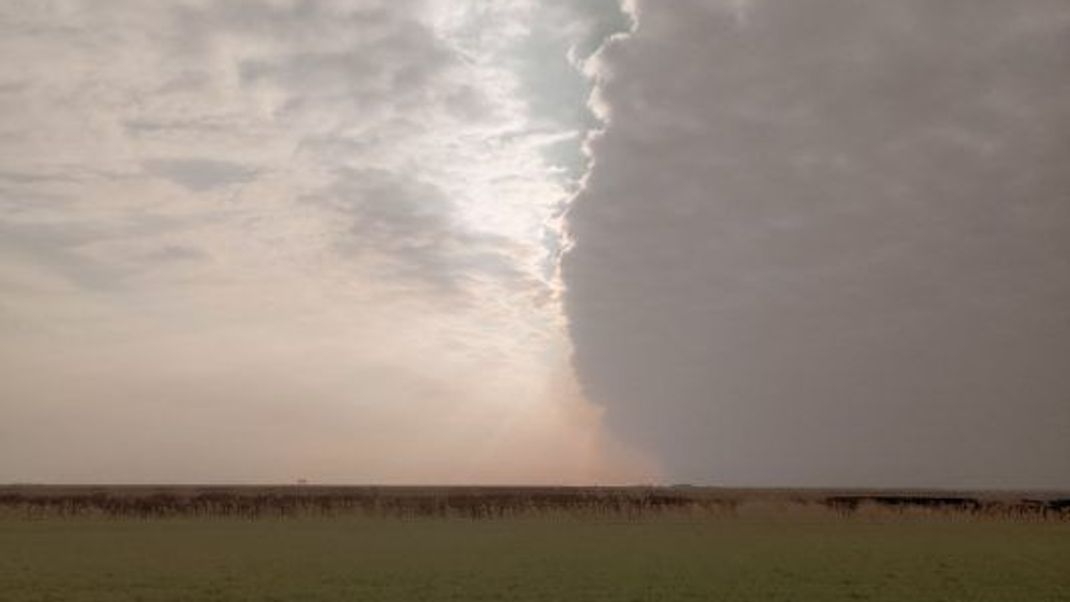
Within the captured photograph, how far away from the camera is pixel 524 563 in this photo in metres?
27.4

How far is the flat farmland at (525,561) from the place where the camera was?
863 inches

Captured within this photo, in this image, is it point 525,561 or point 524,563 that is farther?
point 525,561

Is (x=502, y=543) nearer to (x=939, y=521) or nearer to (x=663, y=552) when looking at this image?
(x=663, y=552)

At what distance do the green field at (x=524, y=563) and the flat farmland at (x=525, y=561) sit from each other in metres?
0.06

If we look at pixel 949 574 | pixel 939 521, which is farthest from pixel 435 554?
pixel 939 521

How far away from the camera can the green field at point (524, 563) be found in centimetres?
2186

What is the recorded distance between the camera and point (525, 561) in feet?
91.6

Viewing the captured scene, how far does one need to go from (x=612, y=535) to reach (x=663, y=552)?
7.73 metres

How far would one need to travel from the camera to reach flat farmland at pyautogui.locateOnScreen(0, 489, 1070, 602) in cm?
2192

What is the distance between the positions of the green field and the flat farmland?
0.19 feet

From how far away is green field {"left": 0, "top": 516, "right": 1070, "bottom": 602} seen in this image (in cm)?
2186

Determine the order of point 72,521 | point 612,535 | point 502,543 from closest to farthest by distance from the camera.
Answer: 1. point 502,543
2. point 612,535
3. point 72,521

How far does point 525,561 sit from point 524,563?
553mm

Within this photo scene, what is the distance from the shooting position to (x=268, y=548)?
32219mm
